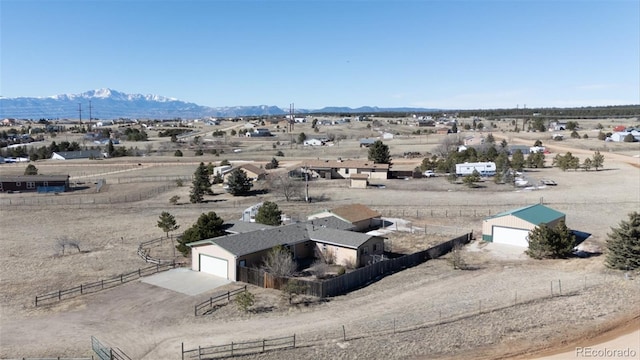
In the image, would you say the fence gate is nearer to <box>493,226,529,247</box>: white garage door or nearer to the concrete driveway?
the concrete driveway

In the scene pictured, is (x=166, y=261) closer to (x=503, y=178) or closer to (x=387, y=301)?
(x=387, y=301)

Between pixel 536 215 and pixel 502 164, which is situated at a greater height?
pixel 502 164

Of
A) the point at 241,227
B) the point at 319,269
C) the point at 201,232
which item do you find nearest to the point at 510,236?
the point at 319,269

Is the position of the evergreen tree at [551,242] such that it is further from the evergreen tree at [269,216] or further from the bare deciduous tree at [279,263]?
the evergreen tree at [269,216]

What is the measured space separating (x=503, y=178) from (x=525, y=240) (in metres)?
34.6

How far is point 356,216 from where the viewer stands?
4516 cm

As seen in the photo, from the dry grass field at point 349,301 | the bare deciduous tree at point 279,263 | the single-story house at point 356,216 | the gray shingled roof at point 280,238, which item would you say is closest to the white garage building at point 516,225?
the dry grass field at point 349,301

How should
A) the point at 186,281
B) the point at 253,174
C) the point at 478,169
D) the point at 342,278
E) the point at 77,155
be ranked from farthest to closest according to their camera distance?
the point at 77,155 → the point at 478,169 → the point at 253,174 → the point at 186,281 → the point at 342,278

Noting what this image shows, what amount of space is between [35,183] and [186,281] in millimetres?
53856

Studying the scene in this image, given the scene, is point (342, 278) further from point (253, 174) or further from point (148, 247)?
point (253, 174)

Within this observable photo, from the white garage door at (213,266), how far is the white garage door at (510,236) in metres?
22.6

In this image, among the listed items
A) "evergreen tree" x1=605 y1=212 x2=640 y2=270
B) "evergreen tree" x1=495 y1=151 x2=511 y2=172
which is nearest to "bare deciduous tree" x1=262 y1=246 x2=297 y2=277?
"evergreen tree" x1=605 y1=212 x2=640 y2=270

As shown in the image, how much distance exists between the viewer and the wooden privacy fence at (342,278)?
2859 cm

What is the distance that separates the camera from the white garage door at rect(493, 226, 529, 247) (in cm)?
3979
